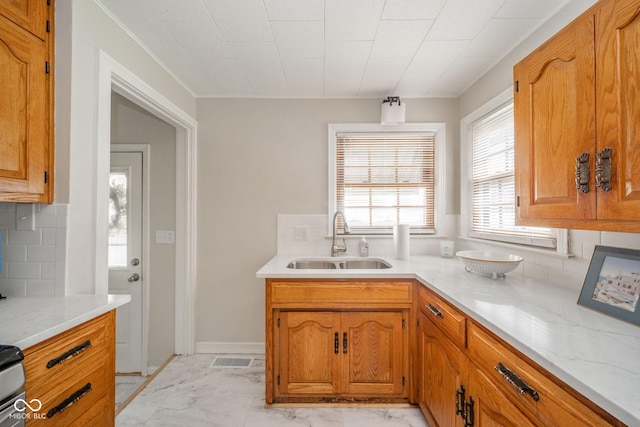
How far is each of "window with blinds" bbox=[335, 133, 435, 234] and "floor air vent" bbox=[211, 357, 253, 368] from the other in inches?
59.1

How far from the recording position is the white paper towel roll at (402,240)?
2.42 m

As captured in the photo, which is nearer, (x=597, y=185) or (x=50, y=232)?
(x=597, y=185)

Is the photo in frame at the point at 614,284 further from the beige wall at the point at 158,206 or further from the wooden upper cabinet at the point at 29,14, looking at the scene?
the beige wall at the point at 158,206

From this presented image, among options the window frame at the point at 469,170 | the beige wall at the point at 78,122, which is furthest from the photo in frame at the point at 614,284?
the beige wall at the point at 78,122

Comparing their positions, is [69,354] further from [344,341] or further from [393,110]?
[393,110]

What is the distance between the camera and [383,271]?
1923 mm

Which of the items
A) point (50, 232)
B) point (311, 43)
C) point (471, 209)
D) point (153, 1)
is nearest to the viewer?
point (50, 232)

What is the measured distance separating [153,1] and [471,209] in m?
2.59

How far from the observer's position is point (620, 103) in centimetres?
90

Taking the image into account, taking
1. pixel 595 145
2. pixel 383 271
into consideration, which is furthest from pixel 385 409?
pixel 595 145

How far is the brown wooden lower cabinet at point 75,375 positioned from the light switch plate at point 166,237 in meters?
1.31

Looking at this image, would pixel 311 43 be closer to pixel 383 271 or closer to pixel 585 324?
pixel 383 271

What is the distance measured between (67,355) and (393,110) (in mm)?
2598

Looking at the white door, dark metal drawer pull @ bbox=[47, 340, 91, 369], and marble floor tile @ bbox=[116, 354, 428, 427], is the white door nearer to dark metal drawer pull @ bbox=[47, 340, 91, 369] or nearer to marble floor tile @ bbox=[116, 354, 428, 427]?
marble floor tile @ bbox=[116, 354, 428, 427]
